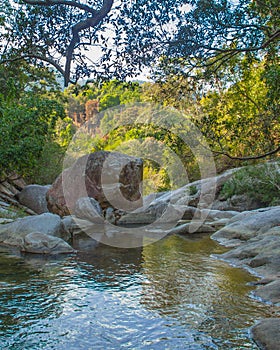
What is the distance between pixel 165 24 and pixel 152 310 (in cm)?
401

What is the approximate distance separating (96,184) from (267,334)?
496 inches

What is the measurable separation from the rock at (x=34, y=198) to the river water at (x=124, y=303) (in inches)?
365

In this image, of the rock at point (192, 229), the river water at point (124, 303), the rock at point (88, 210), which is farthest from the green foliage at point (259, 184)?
the river water at point (124, 303)

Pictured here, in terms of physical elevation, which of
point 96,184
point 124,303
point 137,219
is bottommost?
point 124,303

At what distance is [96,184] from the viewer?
1620 centimetres

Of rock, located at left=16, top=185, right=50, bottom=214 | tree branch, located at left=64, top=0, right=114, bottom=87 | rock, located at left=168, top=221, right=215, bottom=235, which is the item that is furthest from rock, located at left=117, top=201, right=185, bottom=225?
tree branch, located at left=64, top=0, right=114, bottom=87

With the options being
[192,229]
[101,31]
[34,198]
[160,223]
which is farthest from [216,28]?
[34,198]

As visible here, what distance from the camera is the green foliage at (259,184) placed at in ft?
51.1

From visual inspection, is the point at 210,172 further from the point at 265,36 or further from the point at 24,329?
the point at 24,329

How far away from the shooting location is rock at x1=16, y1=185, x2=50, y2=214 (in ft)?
58.3

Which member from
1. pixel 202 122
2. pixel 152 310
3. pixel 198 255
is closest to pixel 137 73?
pixel 202 122

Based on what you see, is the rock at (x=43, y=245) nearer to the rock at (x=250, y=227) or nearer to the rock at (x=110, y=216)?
the rock at (x=250, y=227)

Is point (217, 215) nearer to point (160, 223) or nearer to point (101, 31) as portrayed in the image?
point (160, 223)

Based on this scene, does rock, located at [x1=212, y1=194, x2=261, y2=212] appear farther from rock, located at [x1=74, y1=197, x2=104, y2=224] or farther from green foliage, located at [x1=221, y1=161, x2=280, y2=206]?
rock, located at [x1=74, y1=197, x2=104, y2=224]
